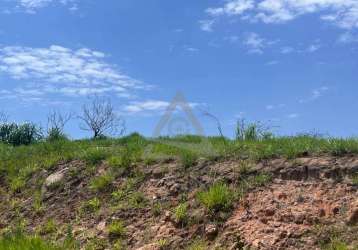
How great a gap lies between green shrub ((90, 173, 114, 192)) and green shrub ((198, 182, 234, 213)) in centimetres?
200

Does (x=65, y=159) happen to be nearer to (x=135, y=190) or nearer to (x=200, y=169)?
(x=135, y=190)

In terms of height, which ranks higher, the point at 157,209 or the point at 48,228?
the point at 157,209

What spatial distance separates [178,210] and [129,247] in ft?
2.59

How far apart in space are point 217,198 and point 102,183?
2395 millimetres

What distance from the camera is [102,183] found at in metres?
8.99

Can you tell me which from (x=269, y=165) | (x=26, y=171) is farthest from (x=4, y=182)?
(x=269, y=165)

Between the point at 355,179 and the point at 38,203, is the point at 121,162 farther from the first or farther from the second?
the point at 355,179

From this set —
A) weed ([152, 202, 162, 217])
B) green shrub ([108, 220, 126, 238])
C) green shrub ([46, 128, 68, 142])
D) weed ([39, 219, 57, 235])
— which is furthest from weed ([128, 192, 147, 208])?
green shrub ([46, 128, 68, 142])

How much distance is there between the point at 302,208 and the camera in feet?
22.1

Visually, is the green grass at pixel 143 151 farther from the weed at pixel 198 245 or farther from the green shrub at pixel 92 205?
the weed at pixel 198 245

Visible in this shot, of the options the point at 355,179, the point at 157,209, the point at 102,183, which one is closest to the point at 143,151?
the point at 102,183

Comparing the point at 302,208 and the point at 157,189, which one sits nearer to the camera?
the point at 302,208

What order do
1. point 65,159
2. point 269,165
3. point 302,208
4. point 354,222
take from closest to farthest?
point 354,222 < point 302,208 < point 269,165 < point 65,159

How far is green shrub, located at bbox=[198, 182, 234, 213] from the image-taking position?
7252 mm
